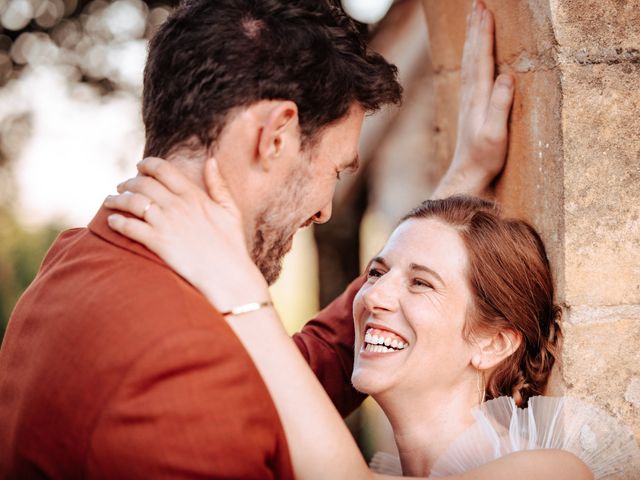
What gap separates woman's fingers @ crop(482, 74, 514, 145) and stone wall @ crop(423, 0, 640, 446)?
274 millimetres

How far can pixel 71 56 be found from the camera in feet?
20.0

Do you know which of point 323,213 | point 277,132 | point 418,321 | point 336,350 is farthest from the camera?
point 336,350

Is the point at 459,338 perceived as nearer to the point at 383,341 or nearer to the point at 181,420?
the point at 383,341

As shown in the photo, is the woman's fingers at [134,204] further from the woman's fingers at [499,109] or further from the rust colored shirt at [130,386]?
the woman's fingers at [499,109]

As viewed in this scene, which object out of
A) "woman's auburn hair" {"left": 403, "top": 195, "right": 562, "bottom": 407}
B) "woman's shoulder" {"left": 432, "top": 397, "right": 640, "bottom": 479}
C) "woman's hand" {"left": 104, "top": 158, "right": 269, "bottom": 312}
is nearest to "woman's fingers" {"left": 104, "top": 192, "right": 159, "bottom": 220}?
"woman's hand" {"left": 104, "top": 158, "right": 269, "bottom": 312}

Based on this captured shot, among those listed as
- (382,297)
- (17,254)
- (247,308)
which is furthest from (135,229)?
(17,254)

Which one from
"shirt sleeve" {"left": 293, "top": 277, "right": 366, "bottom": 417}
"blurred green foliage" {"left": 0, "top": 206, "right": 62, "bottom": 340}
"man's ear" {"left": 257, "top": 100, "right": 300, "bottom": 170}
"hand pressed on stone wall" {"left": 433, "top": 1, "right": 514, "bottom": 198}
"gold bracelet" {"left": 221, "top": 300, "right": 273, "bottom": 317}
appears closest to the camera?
"gold bracelet" {"left": 221, "top": 300, "right": 273, "bottom": 317}

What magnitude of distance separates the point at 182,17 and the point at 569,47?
0.97m

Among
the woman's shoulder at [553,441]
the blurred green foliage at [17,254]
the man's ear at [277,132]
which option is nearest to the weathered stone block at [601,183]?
the woman's shoulder at [553,441]

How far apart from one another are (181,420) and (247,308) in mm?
334

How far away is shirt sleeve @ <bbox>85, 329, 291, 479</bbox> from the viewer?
1731 mm

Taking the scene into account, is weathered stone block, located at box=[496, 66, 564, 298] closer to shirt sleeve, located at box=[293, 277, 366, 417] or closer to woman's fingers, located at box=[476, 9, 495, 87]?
woman's fingers, located at box=[476, 9, 495, 87]

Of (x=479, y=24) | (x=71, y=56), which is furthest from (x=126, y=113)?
(x=479, y=24)

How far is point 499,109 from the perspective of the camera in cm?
267
